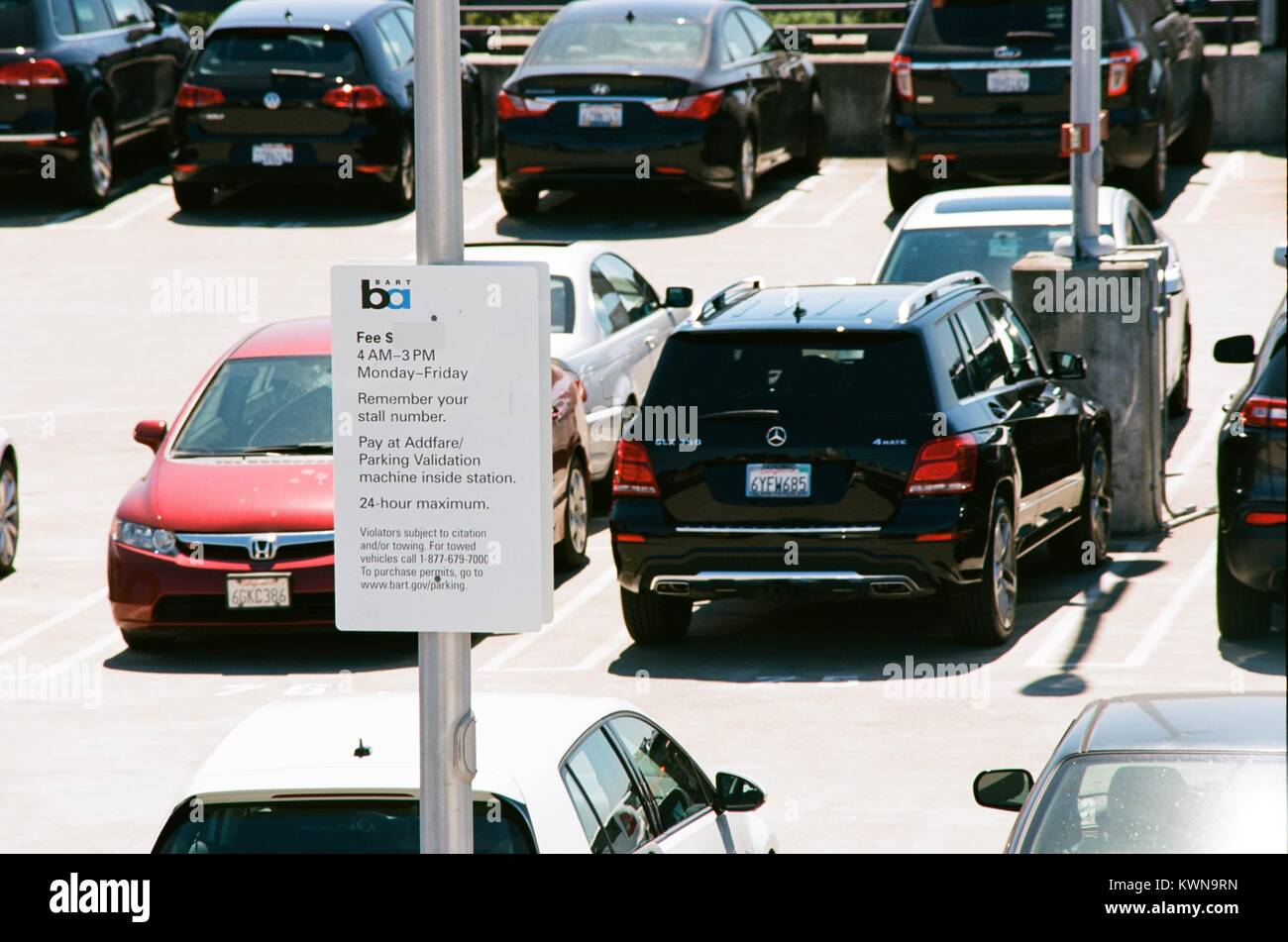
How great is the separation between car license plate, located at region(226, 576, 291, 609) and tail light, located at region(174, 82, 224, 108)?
1131 cm

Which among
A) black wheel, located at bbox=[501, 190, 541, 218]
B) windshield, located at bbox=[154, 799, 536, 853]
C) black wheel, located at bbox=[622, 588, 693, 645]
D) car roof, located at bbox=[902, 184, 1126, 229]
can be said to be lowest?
black wheel, located at bbox=[622, 588, 693, 645]

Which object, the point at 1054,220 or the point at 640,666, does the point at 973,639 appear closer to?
the point at 640,666

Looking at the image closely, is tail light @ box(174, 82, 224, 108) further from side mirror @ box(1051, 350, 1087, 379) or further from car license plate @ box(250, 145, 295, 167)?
side mirror @ box(1051, 350, 1087, 379)

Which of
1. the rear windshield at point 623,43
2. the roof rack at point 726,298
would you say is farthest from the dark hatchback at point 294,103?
the roof rack at point 726,298

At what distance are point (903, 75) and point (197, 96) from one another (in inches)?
254

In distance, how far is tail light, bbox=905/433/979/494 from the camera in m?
11.2

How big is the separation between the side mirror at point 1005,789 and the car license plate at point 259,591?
584cm

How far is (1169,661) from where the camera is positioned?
11141 mm

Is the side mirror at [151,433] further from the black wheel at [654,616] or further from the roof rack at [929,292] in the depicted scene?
the roof rack at [929,292]

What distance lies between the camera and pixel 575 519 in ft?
45.3

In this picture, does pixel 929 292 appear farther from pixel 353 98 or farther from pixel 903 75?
pixel 353 98

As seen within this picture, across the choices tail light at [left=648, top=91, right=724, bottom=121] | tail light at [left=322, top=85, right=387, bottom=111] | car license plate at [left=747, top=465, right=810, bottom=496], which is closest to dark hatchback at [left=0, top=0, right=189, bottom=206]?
tail light at [left=322, top=85, right=387, bottom=111]

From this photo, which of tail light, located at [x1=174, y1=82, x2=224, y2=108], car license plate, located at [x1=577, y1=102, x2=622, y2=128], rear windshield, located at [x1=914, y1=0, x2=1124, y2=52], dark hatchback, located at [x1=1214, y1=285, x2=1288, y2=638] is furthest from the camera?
tail light, located at [x1=174, y1=82, x2=224, y2=108]
